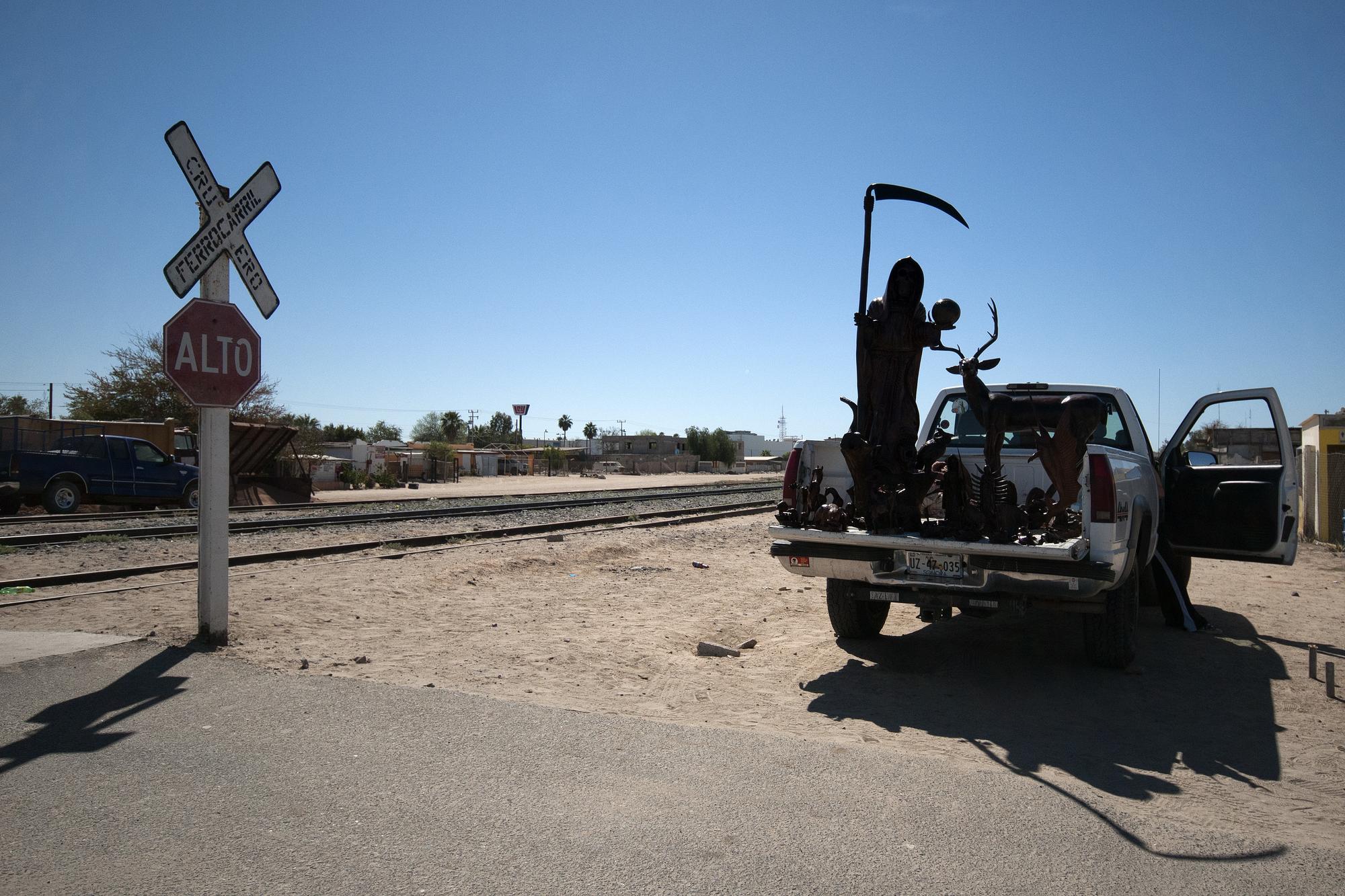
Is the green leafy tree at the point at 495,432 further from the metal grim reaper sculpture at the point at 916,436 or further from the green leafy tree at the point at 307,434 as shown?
the metal grim reaper sculpture at the point at 916,436

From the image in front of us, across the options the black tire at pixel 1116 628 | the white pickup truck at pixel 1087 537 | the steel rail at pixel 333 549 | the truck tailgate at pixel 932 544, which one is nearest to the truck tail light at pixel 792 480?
the white pickup truck at pixel 1087 537

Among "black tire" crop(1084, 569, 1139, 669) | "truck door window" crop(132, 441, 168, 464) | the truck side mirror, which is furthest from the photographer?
"truck door window" crop(132, 441, 168, 464)

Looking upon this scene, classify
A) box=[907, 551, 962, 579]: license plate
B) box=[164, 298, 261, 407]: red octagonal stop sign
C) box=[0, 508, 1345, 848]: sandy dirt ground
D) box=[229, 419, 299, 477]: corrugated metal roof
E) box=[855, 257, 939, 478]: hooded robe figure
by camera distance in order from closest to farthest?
box=[0, 508, 1345, 848]: sandy dirt ground < box=[907, 551, 962, 579]: license plate < box=[164, 298, 261, 407]: red octagonal stop sign < box=[855, 257, 939, 478]: hooded robe figure < box=[229, 419, 299, 477]: corrugated metal roof

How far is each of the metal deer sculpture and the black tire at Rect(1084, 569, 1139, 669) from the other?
2.56 ft

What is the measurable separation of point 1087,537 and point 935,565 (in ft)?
2.94

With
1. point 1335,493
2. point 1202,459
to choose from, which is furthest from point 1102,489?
point 1335,493

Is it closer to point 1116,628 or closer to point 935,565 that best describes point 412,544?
point 935,565

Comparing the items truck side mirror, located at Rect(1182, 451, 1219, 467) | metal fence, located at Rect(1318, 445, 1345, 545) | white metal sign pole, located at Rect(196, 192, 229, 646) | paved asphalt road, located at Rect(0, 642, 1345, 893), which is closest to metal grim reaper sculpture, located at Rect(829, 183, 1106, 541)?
paved asphalt road, located at Rect(0, 642, 1345, 893)

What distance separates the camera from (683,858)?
122 inches

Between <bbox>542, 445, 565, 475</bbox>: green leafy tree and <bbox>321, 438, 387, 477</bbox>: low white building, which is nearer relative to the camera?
<bbox>321, 438, 387, 477</bbox>: low white building

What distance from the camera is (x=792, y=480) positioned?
653 cm

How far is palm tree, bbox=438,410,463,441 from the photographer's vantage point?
4515 inches

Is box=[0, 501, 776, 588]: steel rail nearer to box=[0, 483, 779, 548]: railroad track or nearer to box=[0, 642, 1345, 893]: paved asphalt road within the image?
box=[0, 483, 779, 548]: railroad track

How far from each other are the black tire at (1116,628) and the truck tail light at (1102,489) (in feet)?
2.71
